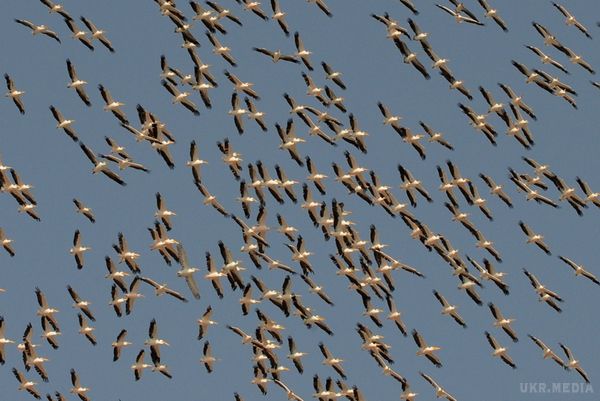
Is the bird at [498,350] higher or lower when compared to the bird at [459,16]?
lower

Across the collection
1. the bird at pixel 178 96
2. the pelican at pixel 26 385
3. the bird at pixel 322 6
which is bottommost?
the pelican at pixel 26 385

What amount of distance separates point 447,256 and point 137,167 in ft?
38.6

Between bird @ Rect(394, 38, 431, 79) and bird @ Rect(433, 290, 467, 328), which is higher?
bird @ Rect(394, 38, 431, 79)

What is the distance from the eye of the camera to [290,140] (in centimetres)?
9375

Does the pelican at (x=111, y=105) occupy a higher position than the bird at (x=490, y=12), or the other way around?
the bird at (x=490, y=12)

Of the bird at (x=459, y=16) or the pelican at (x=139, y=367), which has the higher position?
the bird at (x=459, y=16)

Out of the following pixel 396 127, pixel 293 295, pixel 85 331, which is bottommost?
pixel 85 331

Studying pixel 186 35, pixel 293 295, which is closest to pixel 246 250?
pixel 293 295

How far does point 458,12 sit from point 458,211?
318 inches

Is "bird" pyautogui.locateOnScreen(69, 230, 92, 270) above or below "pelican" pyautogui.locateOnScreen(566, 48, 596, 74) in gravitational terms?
below

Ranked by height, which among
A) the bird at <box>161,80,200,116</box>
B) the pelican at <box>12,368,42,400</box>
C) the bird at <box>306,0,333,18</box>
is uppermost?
the bird at <box>306,0,333,18</box>

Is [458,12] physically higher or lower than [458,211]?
higher

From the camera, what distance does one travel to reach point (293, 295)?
92938 mm

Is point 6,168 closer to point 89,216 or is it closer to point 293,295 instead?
point 89,216
